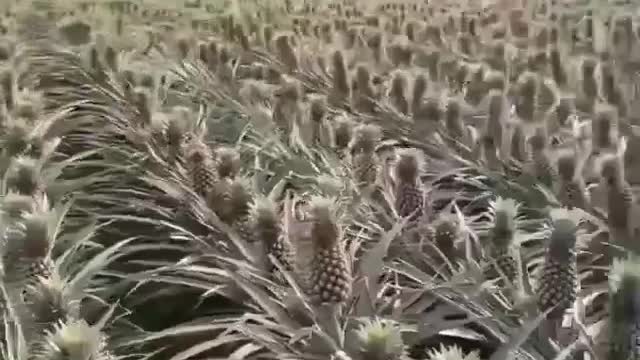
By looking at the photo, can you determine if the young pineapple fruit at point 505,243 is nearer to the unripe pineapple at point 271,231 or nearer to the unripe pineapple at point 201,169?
the unripe pineapple at point 271,231

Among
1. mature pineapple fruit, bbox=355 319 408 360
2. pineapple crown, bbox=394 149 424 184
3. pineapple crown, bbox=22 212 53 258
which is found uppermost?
mature pineapple fruit, bbox=355 319 408 360

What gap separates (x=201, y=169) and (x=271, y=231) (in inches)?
12.0

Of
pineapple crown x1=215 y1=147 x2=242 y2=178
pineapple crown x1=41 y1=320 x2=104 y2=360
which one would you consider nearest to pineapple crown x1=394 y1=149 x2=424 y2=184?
pineapple crown x1=215 y1=147 x2=242 y2=178

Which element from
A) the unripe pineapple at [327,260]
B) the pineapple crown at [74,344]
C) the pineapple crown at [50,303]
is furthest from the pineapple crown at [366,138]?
the pineapple crown at [74,344]

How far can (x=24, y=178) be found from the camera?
134 centimetres

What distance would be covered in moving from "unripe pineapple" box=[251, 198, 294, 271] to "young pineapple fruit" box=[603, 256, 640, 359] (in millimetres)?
463

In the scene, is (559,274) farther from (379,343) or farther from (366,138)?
(366,138)

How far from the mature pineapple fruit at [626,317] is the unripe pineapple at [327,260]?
11.7 inches

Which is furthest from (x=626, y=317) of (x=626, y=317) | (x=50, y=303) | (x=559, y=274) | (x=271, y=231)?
(x=50, y=303)

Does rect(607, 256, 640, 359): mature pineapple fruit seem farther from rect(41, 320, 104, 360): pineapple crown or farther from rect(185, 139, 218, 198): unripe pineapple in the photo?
rect(185, 139, 218, 198): unripe pineapple

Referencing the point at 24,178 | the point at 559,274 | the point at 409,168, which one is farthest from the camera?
the point at 24,178

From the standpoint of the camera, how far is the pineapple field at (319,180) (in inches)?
37.0

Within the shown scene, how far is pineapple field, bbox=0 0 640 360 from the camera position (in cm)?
94

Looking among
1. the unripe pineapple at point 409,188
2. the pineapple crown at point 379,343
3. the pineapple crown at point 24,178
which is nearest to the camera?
the pineapple crown at point 379,343
